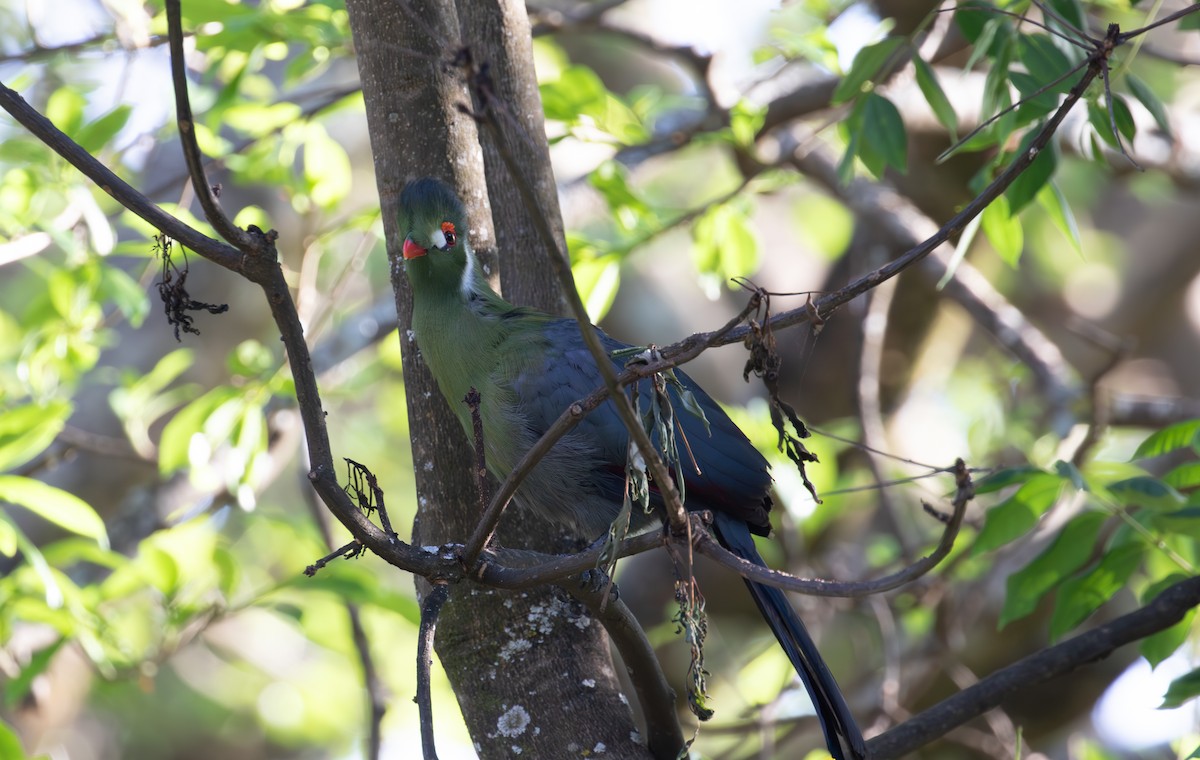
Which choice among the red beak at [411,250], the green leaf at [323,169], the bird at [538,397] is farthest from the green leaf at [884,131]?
the green leaf at [323,169]

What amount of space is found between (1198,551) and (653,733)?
1147 millimetres

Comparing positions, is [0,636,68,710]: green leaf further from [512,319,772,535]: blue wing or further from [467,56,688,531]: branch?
[467,56,688,531]: branch

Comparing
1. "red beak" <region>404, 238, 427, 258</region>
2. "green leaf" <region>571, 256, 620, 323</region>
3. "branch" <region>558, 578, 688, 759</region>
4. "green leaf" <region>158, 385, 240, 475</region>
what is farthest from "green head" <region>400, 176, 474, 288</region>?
"green leaf" <region>158, 385, 240, 475</region>

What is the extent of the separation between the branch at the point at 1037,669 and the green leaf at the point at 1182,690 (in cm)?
10

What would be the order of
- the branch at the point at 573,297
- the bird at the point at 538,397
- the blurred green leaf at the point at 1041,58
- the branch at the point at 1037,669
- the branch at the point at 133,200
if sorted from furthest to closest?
the bird at the point at 538,397, the blurred green leaf at the point at 1041,58, the branch at the point at 1037,669, the branch at the point at 133,200, the branch at the point at 573,297

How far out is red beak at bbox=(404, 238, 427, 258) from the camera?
212cm

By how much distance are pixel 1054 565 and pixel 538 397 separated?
1088 mm

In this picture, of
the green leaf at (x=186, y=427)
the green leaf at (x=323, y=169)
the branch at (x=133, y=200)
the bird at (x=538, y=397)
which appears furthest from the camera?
the green leaf at (x=323, y=169)

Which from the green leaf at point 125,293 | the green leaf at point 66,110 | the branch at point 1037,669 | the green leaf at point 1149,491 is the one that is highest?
the green leaf at point 66,110

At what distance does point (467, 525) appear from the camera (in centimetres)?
193

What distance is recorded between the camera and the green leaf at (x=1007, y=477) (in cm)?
195

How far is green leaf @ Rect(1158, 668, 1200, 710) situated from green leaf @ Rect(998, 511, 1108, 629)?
311 millimetres

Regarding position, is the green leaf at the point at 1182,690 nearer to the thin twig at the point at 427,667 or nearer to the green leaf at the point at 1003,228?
the green leaf at the point at 1003,228

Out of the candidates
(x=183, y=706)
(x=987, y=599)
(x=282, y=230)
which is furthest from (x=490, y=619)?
(x=183, y=706)
